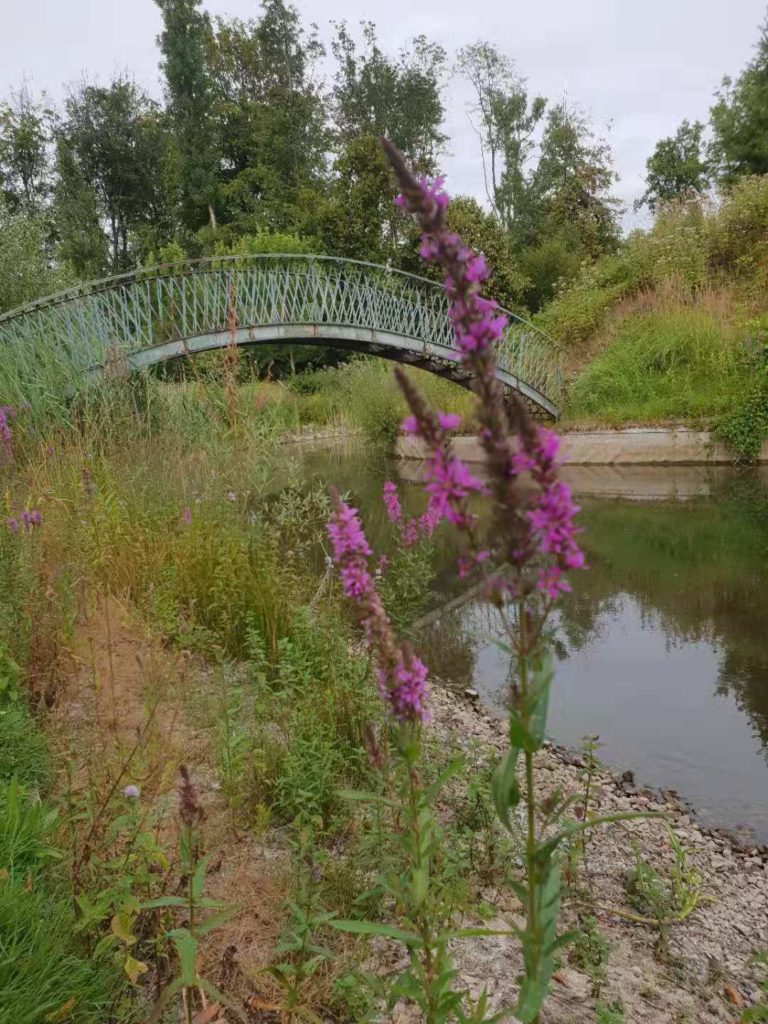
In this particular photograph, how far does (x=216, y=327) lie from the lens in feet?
29.1

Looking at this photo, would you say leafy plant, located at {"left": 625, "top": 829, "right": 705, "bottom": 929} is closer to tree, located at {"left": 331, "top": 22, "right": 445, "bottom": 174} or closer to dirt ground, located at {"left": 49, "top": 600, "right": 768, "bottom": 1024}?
dirt ground, located at {"left": 49, "top": 600, "right": 768, "bottom": 1024}

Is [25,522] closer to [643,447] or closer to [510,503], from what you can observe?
[510,503]

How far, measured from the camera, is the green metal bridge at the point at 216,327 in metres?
5.06

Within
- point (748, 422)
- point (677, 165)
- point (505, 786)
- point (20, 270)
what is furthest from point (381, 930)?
point (677, 165)

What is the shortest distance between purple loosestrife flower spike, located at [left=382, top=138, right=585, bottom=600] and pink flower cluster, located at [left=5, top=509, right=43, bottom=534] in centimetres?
228

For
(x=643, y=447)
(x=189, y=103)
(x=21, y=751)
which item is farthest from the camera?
(x=189, y=103)

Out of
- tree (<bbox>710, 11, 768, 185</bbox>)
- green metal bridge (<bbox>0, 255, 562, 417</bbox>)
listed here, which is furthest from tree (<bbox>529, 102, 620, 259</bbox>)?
green metal bridge (<bbox>0, 255, 562, 417</bbox>)

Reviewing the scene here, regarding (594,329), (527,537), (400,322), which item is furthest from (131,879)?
(594,329)

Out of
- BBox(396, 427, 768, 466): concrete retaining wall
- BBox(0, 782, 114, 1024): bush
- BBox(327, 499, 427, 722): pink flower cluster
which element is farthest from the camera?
BBox(396, 427, 768, 466): concrete retaining wall

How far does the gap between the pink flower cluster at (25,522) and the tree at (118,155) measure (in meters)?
30.2

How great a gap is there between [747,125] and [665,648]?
2455 cm

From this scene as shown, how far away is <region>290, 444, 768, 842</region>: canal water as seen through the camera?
10.8 feet

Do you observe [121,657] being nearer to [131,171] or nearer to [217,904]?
[217,904]

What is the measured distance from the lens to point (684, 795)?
3014 millimetres
